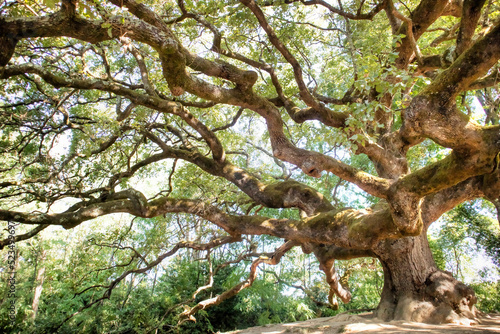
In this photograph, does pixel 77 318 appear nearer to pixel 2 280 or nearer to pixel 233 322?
pixel 233 322

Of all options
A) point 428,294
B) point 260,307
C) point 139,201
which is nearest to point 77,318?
point 260,307

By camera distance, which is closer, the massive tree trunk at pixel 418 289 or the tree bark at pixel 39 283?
→ the massive tree trunk at pixel 418 289

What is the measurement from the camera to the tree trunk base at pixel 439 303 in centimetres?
467

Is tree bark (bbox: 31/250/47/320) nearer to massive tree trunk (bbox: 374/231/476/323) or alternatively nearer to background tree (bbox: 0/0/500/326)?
background tree (bbox: 0/0/500/326)

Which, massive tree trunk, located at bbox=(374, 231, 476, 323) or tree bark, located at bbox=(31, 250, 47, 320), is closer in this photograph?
massive tree trunk, located at bbox=(374, 231, 476, 323)

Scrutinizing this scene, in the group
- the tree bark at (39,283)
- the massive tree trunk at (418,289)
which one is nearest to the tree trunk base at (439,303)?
the massive tree trunk at (418,289)

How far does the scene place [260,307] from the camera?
39.0 feet

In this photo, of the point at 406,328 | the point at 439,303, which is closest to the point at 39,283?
the point at 406,328

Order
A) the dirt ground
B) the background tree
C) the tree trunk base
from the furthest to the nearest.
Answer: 1. the tree trunk base
2. the dirt ground
3. the background tree

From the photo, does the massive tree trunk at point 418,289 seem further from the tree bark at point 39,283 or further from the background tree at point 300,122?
the tree bark at point 39,283

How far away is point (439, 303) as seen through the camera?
4.79 m

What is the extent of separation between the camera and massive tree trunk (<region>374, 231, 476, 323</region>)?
15.5 ft

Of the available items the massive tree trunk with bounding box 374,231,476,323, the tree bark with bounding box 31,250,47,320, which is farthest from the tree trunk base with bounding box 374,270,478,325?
the tree bark with bounding box 31,250,47,320

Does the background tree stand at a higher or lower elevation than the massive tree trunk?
higher
